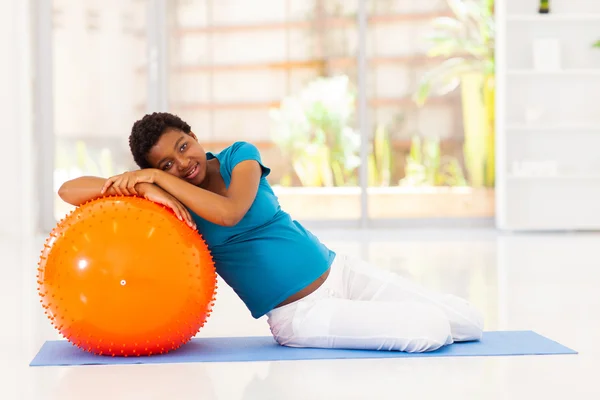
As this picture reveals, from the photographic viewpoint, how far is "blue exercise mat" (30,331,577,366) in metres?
2.56

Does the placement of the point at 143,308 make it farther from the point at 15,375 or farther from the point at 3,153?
the point at 3,153

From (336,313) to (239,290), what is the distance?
0.31 m

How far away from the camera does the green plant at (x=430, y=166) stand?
7738 mm

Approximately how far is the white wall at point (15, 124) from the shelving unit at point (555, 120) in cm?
385

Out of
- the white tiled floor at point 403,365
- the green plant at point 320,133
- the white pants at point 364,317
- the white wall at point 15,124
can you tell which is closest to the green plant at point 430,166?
the green plant at point 320,133

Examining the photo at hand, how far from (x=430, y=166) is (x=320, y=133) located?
100 cm

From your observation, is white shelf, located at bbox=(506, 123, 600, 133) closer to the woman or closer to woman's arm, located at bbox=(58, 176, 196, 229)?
the woman

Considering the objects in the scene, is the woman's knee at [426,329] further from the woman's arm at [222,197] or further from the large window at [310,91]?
the large window at [310,91]

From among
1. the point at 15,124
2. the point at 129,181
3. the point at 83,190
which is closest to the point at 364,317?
the point at 129,181

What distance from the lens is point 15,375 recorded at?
8.08 feet

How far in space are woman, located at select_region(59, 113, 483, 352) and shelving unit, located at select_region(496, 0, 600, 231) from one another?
4998 mm

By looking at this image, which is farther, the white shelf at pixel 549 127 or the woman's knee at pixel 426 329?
the white shelf at pixel 549 127

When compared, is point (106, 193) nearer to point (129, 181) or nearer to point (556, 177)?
point (129, 181)

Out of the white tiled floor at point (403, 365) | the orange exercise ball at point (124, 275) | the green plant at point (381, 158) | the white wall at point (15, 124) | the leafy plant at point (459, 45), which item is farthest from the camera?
the green plant at point (381, 158)
